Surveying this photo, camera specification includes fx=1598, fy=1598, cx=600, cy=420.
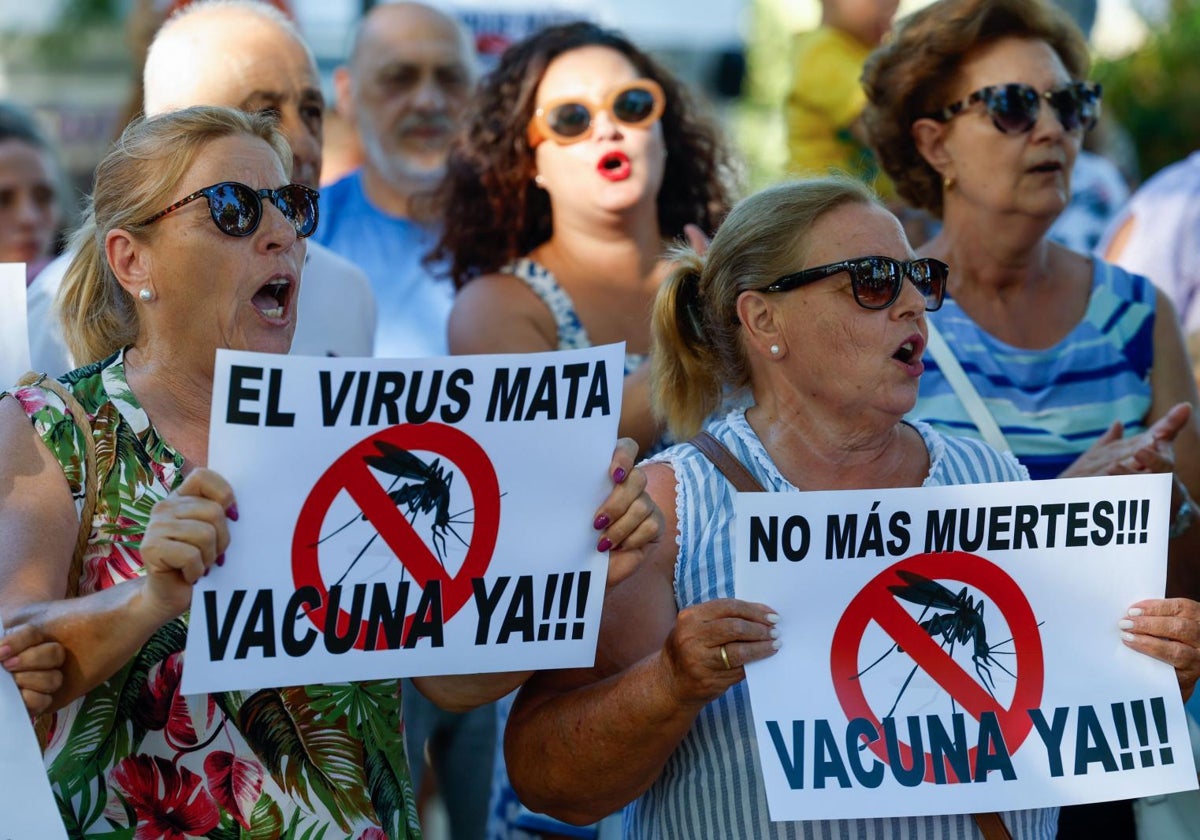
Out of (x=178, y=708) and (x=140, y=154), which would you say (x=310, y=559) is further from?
(x=140, y=154)

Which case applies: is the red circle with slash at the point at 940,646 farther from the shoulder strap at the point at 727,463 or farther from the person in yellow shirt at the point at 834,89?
the person in yellow shirt at the point at 834,89

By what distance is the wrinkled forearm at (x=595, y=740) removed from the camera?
2.55 meters

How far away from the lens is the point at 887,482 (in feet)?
9.51

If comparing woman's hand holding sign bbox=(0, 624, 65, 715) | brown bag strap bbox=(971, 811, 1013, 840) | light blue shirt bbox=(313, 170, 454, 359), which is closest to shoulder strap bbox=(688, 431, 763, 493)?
brown bag strap bbox=(971, 811, 1013, 840)

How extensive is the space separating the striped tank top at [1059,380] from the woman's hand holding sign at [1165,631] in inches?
35.4

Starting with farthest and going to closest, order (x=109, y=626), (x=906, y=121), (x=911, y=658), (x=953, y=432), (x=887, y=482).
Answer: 1. (x=906, y=121)
2. (x=953, y=432)
3. (x=887, y=482)
4. (x=911, y=658)
5. (x=109, y=626)

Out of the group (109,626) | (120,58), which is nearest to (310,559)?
(109,626)

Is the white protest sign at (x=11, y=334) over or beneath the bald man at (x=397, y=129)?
beneath

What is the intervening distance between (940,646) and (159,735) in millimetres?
1256

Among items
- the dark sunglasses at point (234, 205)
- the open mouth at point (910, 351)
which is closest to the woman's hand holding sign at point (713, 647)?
the open mouth at point (910, 351)

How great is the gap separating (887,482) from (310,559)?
3.53 feet

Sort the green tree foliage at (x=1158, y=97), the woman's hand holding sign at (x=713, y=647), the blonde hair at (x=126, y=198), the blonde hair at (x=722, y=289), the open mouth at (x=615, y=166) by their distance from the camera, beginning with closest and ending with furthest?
the woman's hand holding sign at (x=713, y=647)
the blonde hair at (x=126, y=198)
the blonde hair at (x=722, y=289)
the open mouth at (x=615, y=166)
the green tree foliage at (x=1158, y=97)

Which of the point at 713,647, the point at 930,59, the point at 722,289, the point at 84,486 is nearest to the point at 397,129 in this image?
→ the point at 930,59

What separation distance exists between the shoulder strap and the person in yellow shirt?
2643mm
